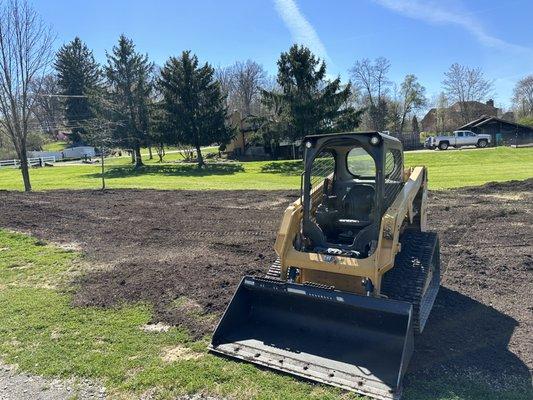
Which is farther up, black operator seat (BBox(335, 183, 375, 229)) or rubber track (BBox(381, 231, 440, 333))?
black operator seat (BBox(335, 183, 375, 229))

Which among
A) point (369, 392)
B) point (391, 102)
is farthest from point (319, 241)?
point (391, 102)

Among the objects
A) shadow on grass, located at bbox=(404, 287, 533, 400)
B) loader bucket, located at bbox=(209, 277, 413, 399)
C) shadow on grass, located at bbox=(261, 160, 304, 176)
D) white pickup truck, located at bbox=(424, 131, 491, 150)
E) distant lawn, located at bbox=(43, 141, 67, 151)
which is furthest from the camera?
distant lawn, located at bbox=(43, 141, 67, 151)

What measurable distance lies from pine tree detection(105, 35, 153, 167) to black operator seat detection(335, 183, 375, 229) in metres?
34.8

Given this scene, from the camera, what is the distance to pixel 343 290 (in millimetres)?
5176

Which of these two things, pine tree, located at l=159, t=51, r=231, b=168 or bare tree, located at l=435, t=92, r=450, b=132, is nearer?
pine tree, located at l=159, t=51, r=231, b=168

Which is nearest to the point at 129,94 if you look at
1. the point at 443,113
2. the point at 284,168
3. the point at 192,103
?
the point at 192,103

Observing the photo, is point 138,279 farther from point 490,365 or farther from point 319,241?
point 490,365

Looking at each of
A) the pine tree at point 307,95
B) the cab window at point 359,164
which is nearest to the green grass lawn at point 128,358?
the cab window at point 359,164

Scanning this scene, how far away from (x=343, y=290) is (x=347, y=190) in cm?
141

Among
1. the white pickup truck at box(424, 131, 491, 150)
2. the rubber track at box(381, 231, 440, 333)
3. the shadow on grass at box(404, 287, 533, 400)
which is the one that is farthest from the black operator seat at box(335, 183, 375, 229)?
the white pickup truck at box(424, 131, 491, 150)

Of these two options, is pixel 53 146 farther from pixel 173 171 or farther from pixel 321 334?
pixel 321 334

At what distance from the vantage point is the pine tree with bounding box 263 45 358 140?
111 ft

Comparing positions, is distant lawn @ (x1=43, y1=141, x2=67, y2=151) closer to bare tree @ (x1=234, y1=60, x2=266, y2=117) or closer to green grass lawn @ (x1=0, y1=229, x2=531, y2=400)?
bare tree @ (x1=234, y1=60, x2=266, y2=117)

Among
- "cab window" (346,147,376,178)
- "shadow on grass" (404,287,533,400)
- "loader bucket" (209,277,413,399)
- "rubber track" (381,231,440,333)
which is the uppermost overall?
"cab window" (346,147,376,178)
